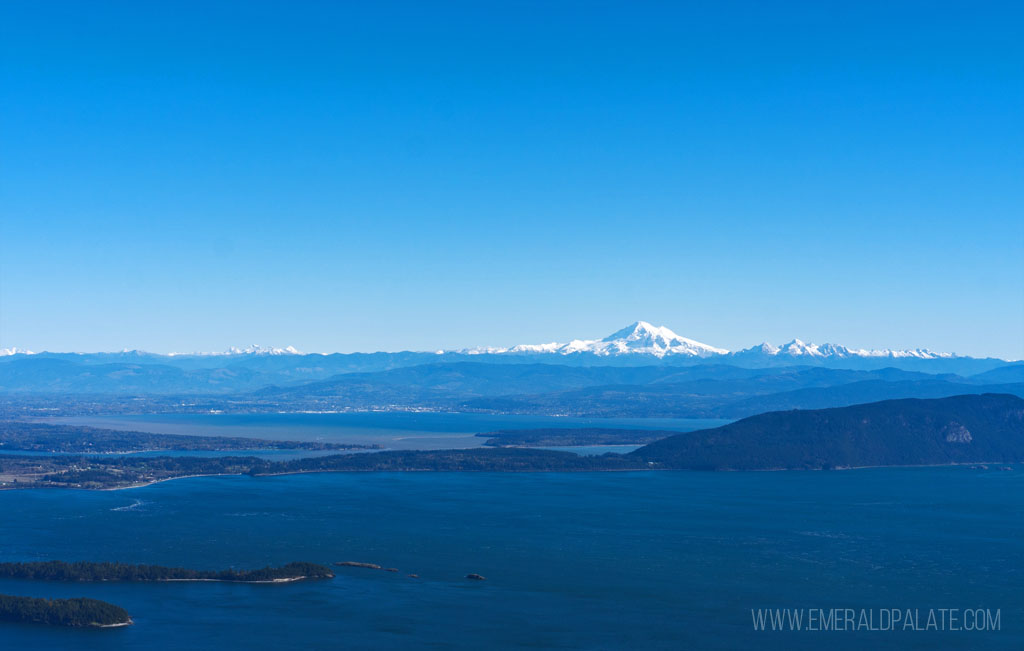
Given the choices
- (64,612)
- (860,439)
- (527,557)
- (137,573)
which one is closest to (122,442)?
(137,573)

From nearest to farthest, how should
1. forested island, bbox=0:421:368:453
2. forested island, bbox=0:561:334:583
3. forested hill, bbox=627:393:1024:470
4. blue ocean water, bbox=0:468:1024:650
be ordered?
blue ocean water, bbox=0:468:1024:650 < forested island, bbox=0:561:334:583 < forested hill, bbox=627:393:1024:470 < forested island, bbox=0:421:368:453

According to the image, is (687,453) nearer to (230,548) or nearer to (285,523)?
(285,523)

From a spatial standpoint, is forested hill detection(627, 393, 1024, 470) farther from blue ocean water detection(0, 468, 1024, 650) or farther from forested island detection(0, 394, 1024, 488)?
blue ocean water detection(0, 468, 1024, 650)

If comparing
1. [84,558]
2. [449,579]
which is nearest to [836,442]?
[449,579]

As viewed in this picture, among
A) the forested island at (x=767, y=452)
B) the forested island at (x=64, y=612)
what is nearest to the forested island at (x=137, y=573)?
the forested island at (x=64, y=612)

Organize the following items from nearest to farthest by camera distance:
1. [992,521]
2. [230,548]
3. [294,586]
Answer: [294,586] → [230,548] → [992,521]

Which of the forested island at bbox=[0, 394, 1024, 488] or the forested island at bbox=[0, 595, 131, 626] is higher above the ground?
the forested island at bbox=[0, 394, 1024, 488]

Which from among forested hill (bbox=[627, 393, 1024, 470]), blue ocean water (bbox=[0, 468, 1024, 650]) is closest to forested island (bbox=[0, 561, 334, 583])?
blue ocean water (bbox=[0, 468, 1024, 650])
